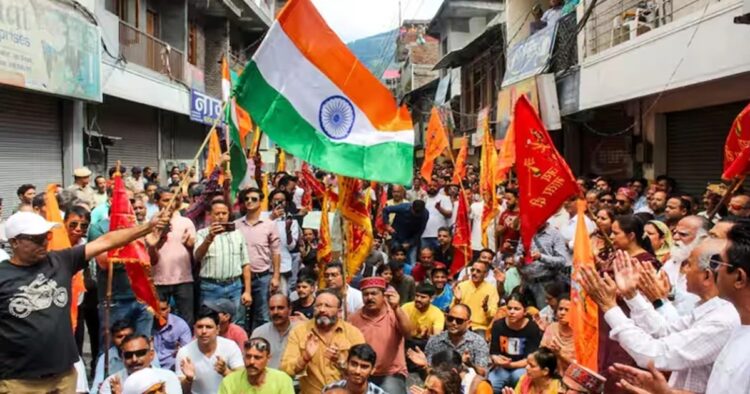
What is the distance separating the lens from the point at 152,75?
16031 mm

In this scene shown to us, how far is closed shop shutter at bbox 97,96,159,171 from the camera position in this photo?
14.9 m

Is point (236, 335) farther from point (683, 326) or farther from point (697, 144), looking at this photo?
point (697, 144)

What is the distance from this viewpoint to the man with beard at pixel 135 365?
475 centimetres

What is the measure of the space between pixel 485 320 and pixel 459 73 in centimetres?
2096

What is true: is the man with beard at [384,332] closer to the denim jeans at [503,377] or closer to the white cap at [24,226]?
the denim jeans at [503,377]

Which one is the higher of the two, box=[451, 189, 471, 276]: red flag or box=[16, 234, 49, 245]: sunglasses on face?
box=[16, 234, 49, 245]: sunglasses on face

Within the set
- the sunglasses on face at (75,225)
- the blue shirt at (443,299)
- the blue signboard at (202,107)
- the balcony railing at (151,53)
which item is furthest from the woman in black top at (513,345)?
the blue signboard at (202,107)

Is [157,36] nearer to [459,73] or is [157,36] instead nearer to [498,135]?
[498,135]

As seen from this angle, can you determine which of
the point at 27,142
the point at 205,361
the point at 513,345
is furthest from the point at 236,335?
the point at 27,142

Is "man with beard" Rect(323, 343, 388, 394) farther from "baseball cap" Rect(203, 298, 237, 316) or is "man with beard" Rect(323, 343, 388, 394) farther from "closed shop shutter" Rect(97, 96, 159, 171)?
"closed shop shutter" Rect(97, 96, 159, 171)

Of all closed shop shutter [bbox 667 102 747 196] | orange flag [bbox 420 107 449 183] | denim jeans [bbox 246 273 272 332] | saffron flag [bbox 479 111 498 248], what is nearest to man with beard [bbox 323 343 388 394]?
denim jeans [bbox 246 273 272 332]

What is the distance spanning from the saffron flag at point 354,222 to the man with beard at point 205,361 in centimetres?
138

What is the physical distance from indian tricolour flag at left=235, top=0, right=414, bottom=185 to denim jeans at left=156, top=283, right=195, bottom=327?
1876 mm

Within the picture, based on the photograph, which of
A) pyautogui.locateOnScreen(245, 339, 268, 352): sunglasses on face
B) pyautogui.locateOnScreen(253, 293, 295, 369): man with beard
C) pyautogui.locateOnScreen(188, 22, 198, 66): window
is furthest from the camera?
pyautogui.locateOnScreen(188, 22, 198, 66): window
